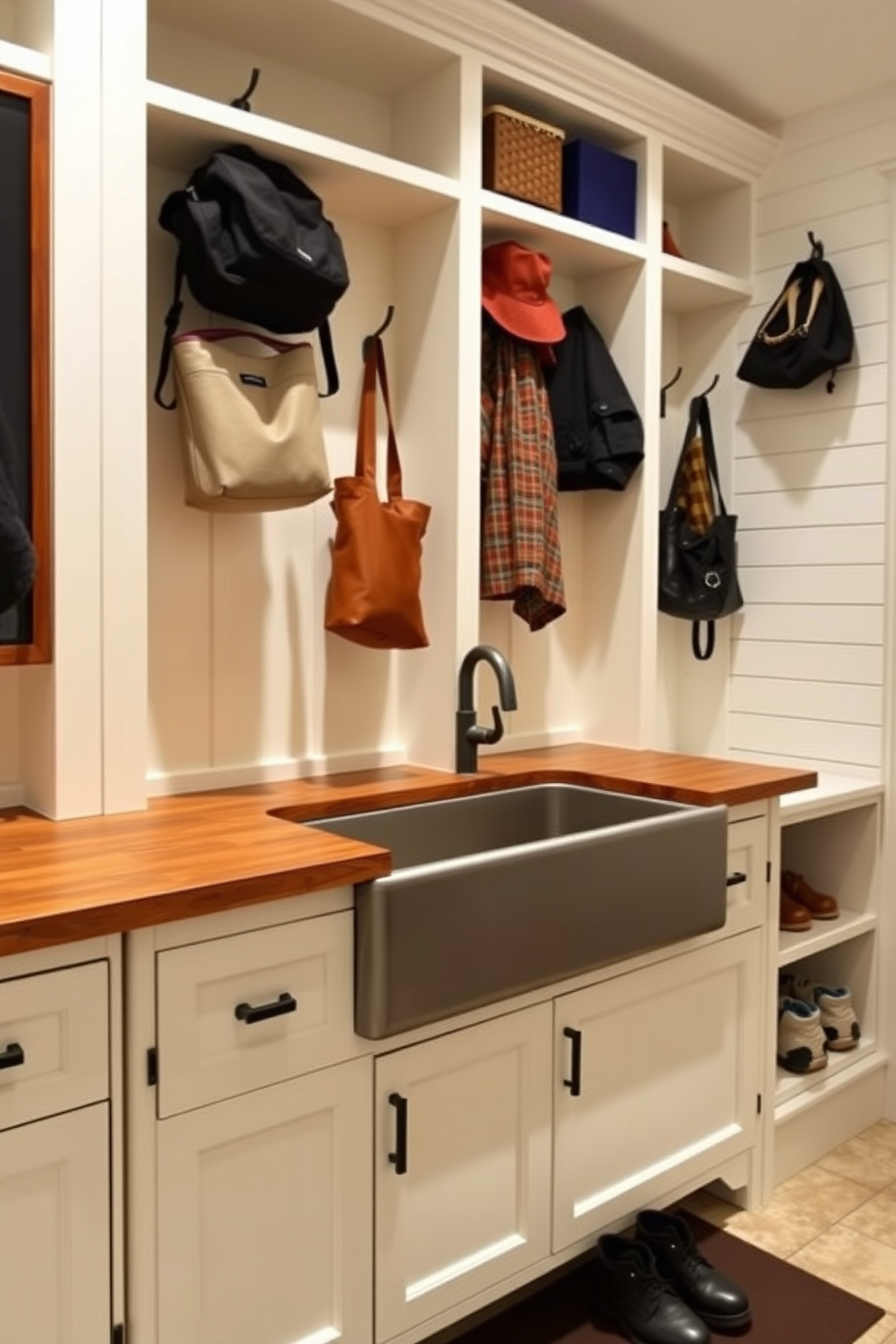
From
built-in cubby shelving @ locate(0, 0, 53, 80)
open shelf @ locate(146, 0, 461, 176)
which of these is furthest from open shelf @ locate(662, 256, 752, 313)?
built-in cubby shelving @ locate(0, 0, 53, 80)

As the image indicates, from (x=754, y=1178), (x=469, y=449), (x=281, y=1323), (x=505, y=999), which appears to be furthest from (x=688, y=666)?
(x=281, y=1323)

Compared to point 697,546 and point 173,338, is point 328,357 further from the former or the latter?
point 697,546

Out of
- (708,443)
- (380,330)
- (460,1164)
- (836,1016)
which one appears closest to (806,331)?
(708,443)

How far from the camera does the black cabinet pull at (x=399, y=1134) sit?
1568 millimetres

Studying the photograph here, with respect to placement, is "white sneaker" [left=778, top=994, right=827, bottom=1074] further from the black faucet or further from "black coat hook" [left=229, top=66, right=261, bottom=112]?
"black coat hook" [left=229, top=66, right=261, bottom=112]

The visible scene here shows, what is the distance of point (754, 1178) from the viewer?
7.47 feet

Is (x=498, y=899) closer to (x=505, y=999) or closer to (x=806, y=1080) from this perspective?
(x=505, y=999)

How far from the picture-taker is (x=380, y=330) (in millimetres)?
2336

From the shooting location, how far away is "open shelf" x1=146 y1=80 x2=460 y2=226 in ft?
6.02

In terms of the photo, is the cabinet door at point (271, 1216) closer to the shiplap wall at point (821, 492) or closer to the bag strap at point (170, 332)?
the bag strap at point (170, 332)

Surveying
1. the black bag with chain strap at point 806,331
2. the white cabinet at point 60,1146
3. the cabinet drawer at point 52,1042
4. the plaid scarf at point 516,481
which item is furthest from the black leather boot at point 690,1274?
the black bag with chain strap at point 806,331

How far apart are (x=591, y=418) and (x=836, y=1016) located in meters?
1.53

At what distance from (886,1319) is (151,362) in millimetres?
2145

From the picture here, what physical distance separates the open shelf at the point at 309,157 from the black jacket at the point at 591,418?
0.52 meters
